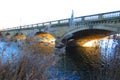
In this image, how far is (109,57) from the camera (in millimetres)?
4977

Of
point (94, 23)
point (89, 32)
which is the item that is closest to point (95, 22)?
point (94, 23)

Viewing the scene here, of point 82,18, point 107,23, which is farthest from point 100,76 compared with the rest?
point 82,18

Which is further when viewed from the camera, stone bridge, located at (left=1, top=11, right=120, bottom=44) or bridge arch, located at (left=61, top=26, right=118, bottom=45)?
bridge arch, located at (left=61, top=26, right=118, bottom=45)

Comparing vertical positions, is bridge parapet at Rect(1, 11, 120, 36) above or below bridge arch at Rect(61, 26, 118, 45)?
above

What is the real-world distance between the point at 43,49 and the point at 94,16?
79.9 ft

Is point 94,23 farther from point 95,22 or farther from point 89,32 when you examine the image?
point 89,32

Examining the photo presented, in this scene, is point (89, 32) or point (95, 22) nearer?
point (95, 22)

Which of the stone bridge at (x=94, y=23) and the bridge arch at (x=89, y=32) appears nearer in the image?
the stone bridge at (x=94, y=23)

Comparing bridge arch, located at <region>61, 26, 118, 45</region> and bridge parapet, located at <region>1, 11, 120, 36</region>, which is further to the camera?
bridge arch, located at <region>61, 26, 118, 45</region>

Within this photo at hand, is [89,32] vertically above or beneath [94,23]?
beneath

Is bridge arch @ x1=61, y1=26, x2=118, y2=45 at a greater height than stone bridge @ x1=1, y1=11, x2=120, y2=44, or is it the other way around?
stone bridge @ x1=1, y1=11, x2=120, y2=44

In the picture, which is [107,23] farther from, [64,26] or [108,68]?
[108,68]

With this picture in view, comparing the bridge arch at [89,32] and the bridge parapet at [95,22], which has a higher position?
the bridge parapet at [95,22]

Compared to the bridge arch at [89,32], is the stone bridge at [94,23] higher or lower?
higher
